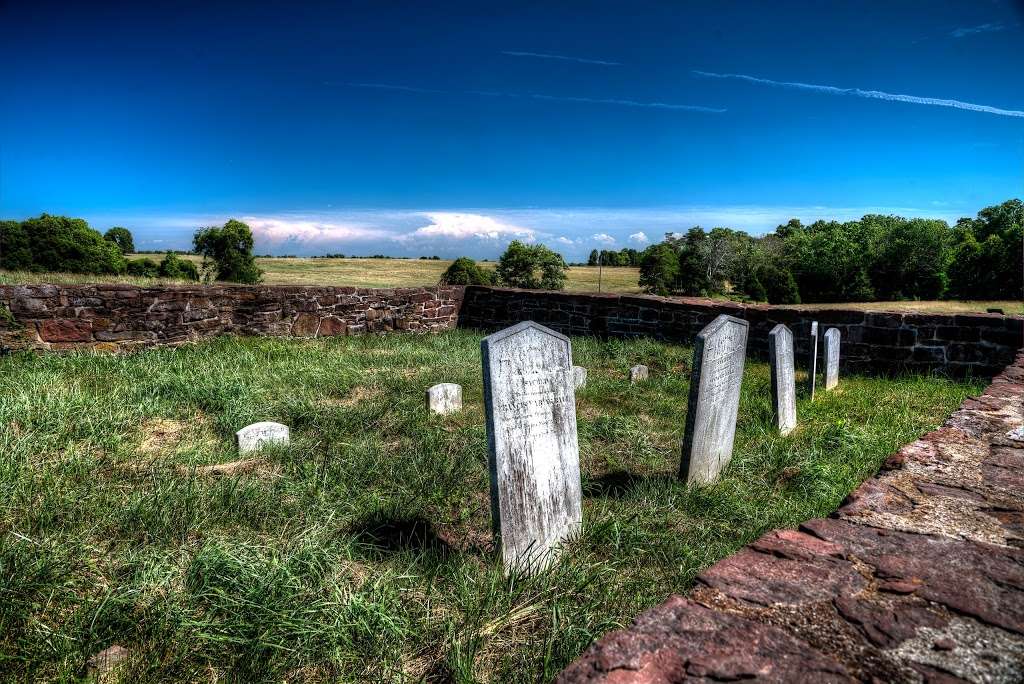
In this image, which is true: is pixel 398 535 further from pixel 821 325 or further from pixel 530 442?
pixel 821 325

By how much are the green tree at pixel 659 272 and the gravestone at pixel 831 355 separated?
135 ft

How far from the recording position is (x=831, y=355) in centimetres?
755

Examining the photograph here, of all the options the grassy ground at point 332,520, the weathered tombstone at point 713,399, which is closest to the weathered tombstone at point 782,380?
the grassy ground at point 332,520

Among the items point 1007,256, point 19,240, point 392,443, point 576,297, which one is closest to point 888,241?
point 1007,256

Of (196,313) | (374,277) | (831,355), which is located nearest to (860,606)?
(831,355)

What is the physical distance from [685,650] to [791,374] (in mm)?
5362

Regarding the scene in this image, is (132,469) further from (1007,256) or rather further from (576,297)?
(1007,256)

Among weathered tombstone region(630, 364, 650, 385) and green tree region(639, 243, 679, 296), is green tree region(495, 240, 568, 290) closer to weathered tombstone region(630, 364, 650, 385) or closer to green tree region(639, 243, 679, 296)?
green tree region(639, 243, 679, 296)

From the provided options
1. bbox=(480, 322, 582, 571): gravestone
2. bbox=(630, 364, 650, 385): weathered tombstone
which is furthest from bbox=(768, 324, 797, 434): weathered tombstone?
bbox=(480, 322, 582, 571): gravestone

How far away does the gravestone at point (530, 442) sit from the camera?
287cm

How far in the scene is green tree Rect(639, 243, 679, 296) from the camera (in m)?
49.8

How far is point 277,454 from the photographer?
441 cm

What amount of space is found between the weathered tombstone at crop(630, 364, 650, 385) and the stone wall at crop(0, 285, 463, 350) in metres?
5.54

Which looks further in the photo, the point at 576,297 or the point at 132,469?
the point at 576,297
